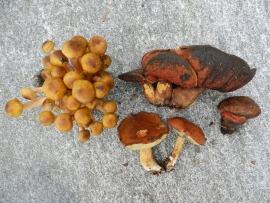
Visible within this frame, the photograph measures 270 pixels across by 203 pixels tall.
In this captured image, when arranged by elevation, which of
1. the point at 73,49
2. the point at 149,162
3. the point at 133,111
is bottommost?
the point at 149,162

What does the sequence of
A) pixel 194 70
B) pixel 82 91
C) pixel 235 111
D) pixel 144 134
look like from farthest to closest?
1. pixel 235 111
2. pixel 144 134
3. pixel 194 70
4. pixel 82 91

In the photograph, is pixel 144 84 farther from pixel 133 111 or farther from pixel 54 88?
pixel 54 88

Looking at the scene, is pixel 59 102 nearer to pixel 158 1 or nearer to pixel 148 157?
pixel 148 157

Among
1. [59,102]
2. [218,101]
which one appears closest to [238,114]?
[218,101]

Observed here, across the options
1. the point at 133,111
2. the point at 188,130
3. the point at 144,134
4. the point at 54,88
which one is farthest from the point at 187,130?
the point at 54,88

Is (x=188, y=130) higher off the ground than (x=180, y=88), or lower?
lower

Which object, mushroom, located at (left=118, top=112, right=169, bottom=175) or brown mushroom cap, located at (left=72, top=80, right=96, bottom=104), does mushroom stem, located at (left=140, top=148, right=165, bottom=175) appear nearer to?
mushroom, located at (left=118, top=112, right=169, bottom=175)

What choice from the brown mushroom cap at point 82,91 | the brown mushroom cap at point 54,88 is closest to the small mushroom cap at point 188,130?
the brown mushroom cap at point 82,91

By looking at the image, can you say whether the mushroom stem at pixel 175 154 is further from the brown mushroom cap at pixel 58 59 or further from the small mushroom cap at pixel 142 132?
the brown mushroom cap at pixel 58 59

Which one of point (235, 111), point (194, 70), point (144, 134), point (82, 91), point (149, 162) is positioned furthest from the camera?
point (149, 162)
